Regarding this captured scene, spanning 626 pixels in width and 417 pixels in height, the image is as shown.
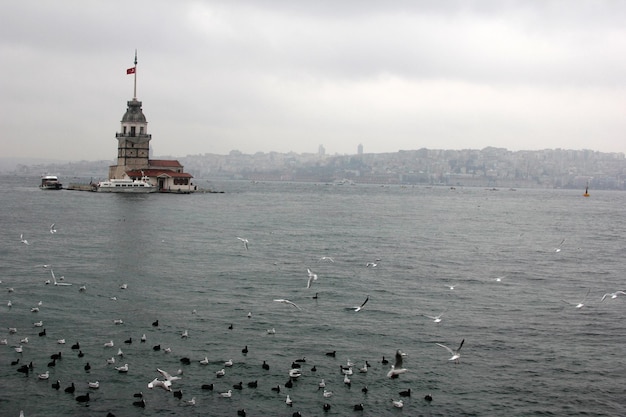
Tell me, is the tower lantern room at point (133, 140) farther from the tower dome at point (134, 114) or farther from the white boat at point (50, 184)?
the white boat at point (50, 184)

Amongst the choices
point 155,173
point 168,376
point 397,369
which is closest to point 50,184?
point 155,173

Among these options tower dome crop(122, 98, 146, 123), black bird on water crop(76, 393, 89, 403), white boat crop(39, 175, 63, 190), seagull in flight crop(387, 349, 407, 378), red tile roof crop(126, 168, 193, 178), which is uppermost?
tower dome crop(122, 98, 146, 123)

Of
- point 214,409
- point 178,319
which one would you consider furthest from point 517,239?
point 214,409

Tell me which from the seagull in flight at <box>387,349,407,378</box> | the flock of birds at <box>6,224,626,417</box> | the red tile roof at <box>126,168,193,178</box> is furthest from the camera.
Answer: the red tile roof at <box>126,168,193,178</box>

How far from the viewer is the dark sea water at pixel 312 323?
63.2ft

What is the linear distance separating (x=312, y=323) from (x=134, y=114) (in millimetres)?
93392

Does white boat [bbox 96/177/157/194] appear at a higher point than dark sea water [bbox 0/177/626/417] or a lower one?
higher

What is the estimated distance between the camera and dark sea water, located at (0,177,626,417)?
1927cm

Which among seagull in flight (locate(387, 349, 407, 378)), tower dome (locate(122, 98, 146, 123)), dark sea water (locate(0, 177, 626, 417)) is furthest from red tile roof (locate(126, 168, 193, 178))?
seagull in flight (locate(387, 349, 407, 378))

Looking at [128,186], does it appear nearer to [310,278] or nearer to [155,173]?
[155,173]

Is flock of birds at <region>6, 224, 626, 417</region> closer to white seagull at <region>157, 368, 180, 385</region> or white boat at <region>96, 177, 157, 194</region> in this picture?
white seagull at <region>157, 368, 180, 385</region>

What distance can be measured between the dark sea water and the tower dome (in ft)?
203

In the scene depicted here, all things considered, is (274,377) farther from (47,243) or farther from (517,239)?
(517,239)

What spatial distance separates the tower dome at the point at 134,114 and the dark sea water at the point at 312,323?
6174 cm
